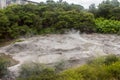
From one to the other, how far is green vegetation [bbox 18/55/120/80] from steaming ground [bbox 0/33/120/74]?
1.25 m

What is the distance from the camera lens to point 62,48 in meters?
9.56

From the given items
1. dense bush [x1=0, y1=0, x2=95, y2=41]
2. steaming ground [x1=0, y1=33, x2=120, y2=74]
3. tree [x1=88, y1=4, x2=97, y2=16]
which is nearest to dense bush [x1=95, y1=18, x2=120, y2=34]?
dense bush [x1=0, y1=0, x2=95, y2=41]

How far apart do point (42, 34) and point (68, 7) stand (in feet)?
8.13

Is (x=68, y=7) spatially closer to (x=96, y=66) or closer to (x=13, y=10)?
(x=13, y=10)

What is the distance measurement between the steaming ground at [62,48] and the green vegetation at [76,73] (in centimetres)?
125

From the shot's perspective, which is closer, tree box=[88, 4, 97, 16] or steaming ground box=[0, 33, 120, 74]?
steaming ground box=[0, 33, 120, 74]

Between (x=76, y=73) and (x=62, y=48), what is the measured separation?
3838 mm

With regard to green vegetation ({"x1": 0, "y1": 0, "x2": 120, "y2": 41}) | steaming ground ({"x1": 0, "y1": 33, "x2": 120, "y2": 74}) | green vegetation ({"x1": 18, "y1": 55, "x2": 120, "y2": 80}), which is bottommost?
steaming ground ({"x1": 0, "y1": 33, "x2": 120, "y2": 74})

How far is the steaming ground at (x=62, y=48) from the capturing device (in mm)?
8180

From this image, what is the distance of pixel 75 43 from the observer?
1012cm

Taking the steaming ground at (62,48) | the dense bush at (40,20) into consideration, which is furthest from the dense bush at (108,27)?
the steaming ground at (62,48)

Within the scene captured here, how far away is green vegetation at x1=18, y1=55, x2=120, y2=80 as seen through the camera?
5613mm

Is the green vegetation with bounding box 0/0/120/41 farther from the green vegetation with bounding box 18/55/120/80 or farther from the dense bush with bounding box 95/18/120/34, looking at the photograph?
the green vegetation with bounding box 18/55/120/80

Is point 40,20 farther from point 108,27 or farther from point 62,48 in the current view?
point 108,27
